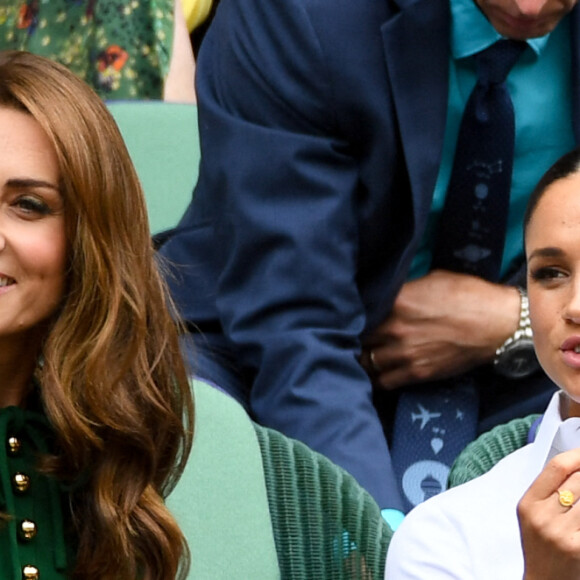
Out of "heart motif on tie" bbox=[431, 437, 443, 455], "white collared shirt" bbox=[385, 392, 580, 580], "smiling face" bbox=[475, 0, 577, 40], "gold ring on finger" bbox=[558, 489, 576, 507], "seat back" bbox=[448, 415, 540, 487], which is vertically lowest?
"heart motif on tie" bbox=[431, 437, 443, 455]

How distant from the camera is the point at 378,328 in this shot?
286 centimetres

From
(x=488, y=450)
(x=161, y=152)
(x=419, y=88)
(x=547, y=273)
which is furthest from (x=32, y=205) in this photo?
(x=161, y=152)

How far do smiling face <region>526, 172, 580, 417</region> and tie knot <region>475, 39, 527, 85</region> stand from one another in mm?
726

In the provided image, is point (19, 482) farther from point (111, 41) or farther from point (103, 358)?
point (111, 41)

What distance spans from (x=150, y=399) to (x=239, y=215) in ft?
2.77

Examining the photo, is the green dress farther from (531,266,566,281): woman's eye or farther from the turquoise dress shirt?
the turquoise dress shirt

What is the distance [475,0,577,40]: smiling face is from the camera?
8.61 feet

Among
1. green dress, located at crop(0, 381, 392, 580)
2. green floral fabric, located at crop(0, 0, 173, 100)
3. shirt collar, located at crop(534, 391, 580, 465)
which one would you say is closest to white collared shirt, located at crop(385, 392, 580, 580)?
shirt collar, located at crop(534, 391, 580, 465)

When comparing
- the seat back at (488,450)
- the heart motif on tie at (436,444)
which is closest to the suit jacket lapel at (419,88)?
the heart motif on tie at (436,444)

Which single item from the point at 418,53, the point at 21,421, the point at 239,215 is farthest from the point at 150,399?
the point at 418,53

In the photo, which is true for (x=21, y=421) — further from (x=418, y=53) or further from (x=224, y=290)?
(x=418, y=53)

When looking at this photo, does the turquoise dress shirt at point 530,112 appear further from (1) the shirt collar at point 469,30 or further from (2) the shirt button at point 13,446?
(2) the shirt button at point 13,446

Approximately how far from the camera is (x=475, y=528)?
191 centimetres

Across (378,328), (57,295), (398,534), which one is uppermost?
(57,295)
